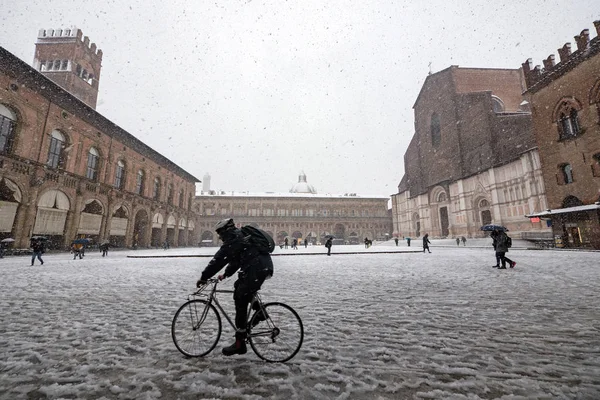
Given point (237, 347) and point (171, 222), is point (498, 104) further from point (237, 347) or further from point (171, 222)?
point (171, 222)

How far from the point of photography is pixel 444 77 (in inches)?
1407

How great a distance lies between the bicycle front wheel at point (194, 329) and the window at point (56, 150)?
2354cm

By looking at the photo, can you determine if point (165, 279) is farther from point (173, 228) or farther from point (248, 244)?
point (173, 228)

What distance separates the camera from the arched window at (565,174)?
19.0m

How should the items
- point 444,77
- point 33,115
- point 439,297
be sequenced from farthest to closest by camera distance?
point 444,77, point 33,115, point 439,297

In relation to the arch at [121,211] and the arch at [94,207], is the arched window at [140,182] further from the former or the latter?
the arch at [94,207]

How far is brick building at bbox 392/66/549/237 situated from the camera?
25703 millimetres

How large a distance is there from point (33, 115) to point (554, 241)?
37.5m

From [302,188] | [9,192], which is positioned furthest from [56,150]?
[302,188]

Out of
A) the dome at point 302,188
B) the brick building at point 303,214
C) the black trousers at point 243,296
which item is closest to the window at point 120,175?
the brick building at point 303,214

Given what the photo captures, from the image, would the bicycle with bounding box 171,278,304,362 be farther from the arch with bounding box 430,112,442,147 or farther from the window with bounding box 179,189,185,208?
the window with bounding box 179,189,185,208

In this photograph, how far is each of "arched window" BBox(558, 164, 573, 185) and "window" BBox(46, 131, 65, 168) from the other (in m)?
36.4

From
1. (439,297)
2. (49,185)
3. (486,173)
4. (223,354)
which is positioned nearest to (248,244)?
(223,354)

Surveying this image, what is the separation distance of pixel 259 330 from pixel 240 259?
0.76 metres
